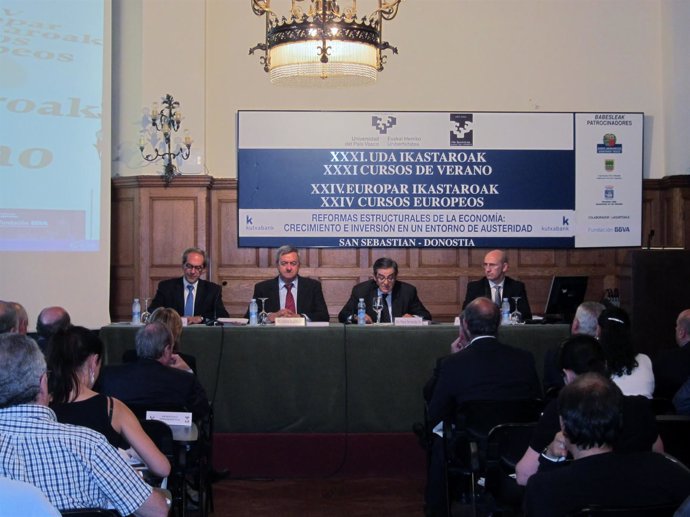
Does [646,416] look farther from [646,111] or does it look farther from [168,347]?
[646,111]

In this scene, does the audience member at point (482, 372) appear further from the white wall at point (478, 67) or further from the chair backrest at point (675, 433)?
the white wall at point (478, 67)

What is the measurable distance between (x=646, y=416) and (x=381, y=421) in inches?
120

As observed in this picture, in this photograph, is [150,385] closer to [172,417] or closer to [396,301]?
[172,417]

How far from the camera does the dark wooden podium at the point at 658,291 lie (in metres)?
7.79

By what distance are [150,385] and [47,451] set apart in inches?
70.7

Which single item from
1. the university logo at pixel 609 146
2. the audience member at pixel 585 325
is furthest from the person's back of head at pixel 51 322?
the university logo at pixel 609 146

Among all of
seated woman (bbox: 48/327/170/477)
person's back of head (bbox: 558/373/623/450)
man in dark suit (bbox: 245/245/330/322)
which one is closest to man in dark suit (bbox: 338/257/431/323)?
man in dark suit (bbox: 245/245/330/322)

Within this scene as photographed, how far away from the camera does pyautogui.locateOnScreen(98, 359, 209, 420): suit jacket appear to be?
4.15 metres

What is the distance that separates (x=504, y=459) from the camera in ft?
12.3

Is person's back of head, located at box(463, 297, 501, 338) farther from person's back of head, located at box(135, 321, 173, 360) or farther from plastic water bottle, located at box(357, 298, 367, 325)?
plastic water bottle, located at box(357, 298, 367, 325)

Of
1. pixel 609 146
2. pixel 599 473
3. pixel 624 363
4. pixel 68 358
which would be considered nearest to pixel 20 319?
pixel 68 358

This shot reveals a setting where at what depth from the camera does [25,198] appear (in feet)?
26.5

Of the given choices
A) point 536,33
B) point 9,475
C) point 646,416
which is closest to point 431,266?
point 536,33

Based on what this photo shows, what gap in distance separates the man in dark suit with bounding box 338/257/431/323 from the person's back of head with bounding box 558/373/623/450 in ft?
13.9
